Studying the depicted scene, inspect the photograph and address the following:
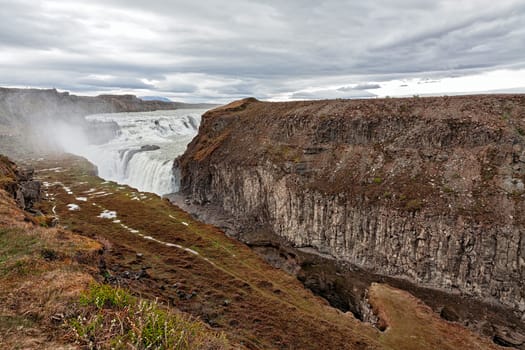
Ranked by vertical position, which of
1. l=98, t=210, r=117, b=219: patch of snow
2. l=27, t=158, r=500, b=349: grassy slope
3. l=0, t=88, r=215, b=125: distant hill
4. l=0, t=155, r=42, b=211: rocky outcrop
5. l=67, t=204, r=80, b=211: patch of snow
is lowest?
l=27, t=158, r=500, b=349: grassy slope

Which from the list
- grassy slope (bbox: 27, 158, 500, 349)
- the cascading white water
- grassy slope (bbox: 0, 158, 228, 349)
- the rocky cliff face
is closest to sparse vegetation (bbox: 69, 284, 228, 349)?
grassy slope (bbox: 0, 158, 228, 349)

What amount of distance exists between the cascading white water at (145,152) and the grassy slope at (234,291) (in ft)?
64.3

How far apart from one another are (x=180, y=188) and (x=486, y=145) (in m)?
45.9

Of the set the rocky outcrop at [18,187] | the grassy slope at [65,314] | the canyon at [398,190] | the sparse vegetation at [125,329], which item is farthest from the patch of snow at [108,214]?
the sparse vegetation at [125,329]

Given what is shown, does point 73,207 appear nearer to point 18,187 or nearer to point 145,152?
point 18,187

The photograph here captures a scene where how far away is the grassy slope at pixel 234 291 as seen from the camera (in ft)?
65.6

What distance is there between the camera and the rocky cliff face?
1043 inches

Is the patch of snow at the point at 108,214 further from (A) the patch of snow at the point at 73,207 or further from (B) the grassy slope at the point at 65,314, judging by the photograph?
(B) the grassy slope at the point at 65,314

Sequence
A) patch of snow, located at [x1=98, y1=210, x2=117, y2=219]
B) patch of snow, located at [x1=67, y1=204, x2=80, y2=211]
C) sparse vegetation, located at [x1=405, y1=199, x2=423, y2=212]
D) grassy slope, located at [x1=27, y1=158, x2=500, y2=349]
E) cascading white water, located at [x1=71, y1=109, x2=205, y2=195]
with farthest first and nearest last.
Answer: cascading white water, located at [x1=71, y1=109, x2=205, y2=195]
patch of snow, located at [x1=67, y1=204, x2=80, y2=211]
patch of snow, located at [x1=98, y1=210, x2=117, y2=219]
sparse vegetation, located at [x1=405, y1=199, x2=423, y2=212]
grassy slope, located at [x1=27, y1=158, x2=500, y2=349]

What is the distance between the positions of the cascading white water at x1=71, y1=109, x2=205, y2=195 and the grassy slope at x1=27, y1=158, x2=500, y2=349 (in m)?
19.6

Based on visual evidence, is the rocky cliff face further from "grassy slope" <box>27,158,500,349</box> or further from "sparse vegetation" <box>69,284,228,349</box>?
"sparse vegetation" <box>69,284,228,349</box>

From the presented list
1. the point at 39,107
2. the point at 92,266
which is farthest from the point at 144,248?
the point at 39,107

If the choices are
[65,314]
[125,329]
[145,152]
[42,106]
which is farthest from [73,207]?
[42,106]

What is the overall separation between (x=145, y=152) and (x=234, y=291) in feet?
176
